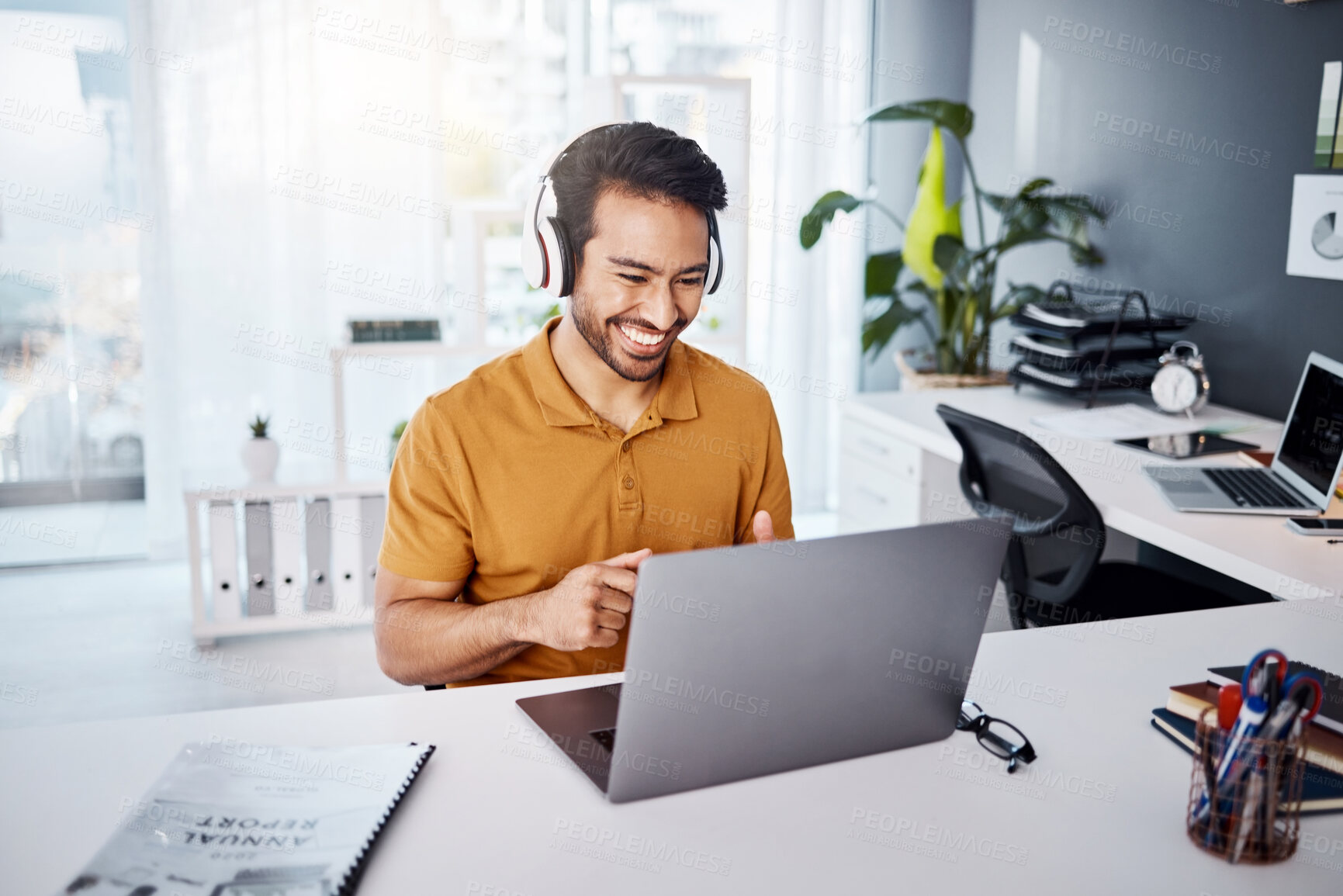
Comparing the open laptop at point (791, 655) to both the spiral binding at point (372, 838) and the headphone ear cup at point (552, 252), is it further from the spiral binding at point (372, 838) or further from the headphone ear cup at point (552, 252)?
the headphone ear cup at point (552, 252)

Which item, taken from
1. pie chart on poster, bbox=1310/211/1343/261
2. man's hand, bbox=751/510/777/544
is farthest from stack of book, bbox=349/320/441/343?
pie chart on poster, bbox=1310/211/1343/261

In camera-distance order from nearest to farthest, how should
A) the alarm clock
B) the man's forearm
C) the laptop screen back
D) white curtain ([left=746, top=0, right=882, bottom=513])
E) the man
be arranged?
the man's forearm → the man → the laptop screen back → the alarm clock → white curtain ([left=746, top=0, right=882, bottom=513])

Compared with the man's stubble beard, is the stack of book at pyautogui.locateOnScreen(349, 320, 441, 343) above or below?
below

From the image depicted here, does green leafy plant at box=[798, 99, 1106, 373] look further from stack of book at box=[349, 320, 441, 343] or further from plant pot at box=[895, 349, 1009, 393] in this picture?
stack of book at box=[349, 320, 441, 343]

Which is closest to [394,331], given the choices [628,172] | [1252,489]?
[628,172]

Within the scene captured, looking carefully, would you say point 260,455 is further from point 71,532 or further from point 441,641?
point 441,641

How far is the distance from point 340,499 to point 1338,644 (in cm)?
240

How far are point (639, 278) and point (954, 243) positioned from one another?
1.93 meters

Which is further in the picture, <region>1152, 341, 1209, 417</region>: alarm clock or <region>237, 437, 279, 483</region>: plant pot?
<region>237, 437, 279, 483</region>: plant pot

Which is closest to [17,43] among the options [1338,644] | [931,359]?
[931,359]

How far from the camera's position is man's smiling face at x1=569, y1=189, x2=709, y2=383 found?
4.84ft

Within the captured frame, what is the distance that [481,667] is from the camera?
142cm

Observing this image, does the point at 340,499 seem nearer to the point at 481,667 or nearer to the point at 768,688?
the point at 481,667

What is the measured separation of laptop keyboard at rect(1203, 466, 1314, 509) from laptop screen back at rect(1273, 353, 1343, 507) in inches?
1.3
